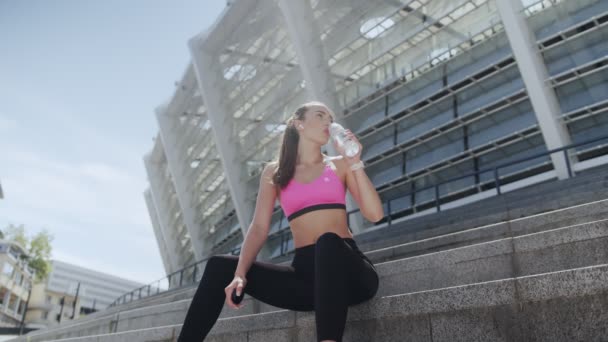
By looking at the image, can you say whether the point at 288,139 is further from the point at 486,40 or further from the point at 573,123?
the point at 486,40

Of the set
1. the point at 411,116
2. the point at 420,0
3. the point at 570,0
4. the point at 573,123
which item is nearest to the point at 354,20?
the point at 420,0

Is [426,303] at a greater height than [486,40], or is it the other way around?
[486,40]

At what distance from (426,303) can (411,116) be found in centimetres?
1849

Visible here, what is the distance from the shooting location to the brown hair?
11.4ft

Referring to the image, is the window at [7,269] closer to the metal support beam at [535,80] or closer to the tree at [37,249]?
the tree at [37,249]

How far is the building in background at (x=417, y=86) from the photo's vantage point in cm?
Answer: 1589

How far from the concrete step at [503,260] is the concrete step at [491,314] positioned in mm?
891

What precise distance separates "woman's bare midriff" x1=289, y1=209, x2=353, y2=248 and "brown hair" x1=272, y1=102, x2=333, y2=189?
0.32m

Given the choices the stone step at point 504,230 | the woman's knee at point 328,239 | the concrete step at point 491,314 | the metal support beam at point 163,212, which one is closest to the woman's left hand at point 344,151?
the woman's knee at point 328,239

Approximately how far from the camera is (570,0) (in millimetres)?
16531

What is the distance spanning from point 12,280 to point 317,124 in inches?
2495

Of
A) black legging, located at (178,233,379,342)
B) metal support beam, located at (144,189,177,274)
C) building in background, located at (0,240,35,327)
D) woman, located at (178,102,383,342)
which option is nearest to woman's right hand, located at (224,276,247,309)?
woman, located at (178,102,383,342)

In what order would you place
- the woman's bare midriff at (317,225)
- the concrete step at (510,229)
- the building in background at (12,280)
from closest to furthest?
the woman's bare midriff at (317,225)
the concrete step at (510,229)
the building in background at (12,280)

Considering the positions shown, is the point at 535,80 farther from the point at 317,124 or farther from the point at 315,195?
the point at 315,195
